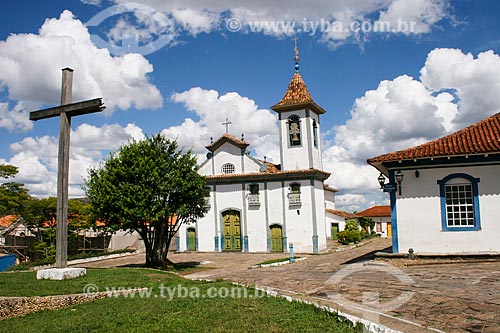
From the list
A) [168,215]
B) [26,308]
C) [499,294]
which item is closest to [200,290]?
[26,308]

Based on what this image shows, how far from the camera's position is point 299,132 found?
2952 cm

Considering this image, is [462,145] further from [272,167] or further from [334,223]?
[334,223]

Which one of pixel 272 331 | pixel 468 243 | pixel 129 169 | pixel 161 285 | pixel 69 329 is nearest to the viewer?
pixel 272 331

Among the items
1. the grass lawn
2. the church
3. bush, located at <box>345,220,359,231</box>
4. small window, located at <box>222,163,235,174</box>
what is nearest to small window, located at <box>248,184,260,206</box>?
the church

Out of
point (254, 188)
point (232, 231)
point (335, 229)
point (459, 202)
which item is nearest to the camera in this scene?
point (459, 202)

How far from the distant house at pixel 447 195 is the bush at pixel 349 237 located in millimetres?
16828

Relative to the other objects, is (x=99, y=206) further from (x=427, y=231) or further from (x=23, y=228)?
(x=23, y=228)

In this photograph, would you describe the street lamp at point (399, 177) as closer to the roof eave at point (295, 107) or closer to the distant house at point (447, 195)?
the distant house at point (447, 195)

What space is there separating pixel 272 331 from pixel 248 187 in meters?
23.2

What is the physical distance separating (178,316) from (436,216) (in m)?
10.7

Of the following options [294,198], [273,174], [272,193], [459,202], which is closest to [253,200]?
[272,193]

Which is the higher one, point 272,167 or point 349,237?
point 272,167

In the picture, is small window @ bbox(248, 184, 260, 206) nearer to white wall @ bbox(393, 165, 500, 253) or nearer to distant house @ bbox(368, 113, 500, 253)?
distant house @ bbox(368, 113, 500, 253)

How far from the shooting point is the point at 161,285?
11.7m
